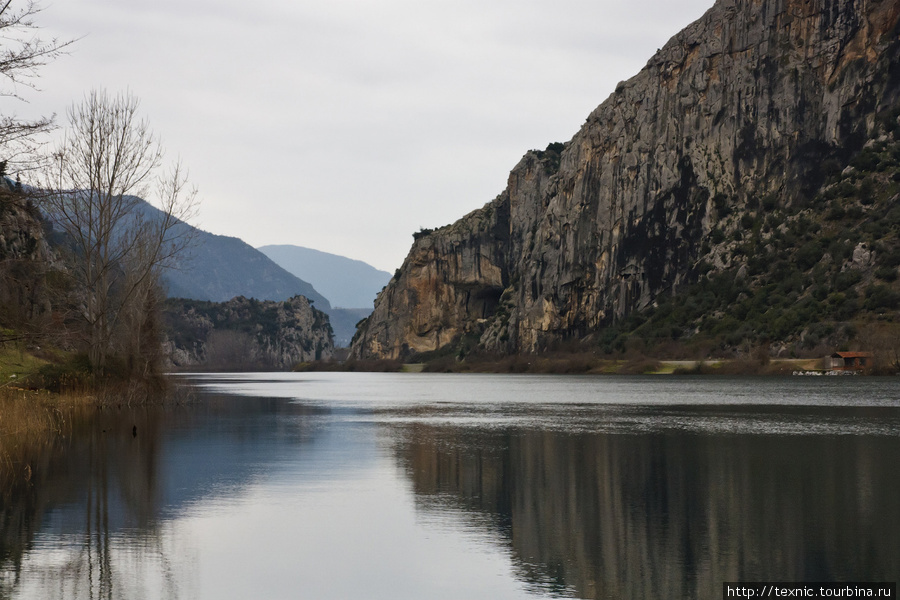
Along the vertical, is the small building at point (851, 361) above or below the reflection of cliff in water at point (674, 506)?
above

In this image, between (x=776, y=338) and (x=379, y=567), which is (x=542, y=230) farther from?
(x=379, y=567)

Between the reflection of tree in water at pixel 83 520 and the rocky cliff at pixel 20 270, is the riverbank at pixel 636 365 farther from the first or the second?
the reflection of tree in water at pixel 83 520

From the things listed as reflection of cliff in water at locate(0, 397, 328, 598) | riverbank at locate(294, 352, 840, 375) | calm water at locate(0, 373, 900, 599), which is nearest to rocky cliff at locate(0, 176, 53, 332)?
reflection of cliff in water at locate(0, 397, 328, 598)

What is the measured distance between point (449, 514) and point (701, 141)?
156119 millimetres

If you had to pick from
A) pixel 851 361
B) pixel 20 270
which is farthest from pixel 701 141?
pixel 20 270

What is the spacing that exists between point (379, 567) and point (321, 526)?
3174 millimetres

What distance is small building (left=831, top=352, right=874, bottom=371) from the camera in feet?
345

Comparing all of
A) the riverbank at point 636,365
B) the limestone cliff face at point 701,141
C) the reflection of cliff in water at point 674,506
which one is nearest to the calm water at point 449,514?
the reflection of cliff in water at point 674,506

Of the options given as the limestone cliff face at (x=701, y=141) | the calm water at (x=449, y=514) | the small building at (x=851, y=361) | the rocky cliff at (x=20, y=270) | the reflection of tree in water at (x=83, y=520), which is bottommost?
the calm water at (x=449, y=514)

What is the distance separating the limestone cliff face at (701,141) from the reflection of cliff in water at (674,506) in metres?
135

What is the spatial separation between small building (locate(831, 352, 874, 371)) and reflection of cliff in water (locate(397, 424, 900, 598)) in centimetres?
8102

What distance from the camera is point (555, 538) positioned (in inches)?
581

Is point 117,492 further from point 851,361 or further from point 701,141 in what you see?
point 701,141

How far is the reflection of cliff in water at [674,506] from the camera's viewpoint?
12.5 meters
